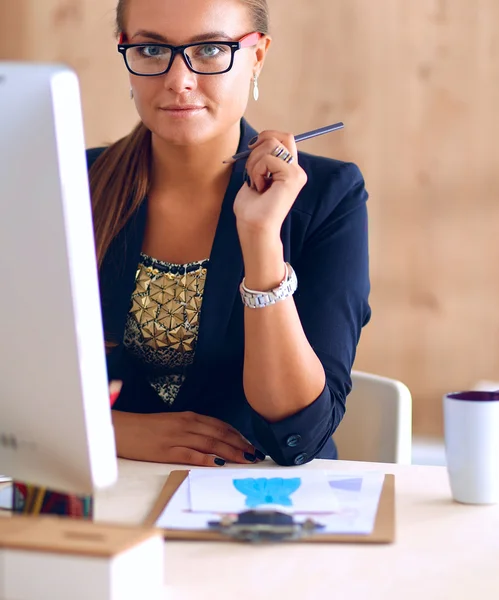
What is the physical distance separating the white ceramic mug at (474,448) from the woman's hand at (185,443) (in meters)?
0.34

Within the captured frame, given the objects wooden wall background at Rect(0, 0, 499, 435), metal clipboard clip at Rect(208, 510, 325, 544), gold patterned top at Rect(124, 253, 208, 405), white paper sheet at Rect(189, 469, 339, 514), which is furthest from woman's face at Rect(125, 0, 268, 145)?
wooden wall background at Rect(0, 0, 499, 435)

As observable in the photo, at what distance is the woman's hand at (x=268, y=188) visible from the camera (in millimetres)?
1270

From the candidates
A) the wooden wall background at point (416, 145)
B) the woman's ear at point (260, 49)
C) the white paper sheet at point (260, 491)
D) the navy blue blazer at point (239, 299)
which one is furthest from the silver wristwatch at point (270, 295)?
the wooden wall background at point (416, 145)

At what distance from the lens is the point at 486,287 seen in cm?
271

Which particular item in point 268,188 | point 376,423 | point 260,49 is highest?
point 260,49

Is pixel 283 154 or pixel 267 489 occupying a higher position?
pixel 283 154

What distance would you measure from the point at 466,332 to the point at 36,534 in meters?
2.19

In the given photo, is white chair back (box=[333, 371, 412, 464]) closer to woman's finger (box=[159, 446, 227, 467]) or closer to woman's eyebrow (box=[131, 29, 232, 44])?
woman's finger (box=[159, 446, 227, 467])

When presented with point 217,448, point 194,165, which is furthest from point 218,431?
point 194,165

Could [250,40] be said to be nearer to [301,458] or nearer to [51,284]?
[301,458]

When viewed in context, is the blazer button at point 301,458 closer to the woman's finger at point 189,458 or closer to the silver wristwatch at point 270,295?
the woman's finger at point 189,458

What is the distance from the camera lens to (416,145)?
271cm

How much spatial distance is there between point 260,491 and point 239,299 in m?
0.50

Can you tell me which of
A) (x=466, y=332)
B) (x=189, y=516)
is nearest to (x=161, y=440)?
(x=189, y=516)
